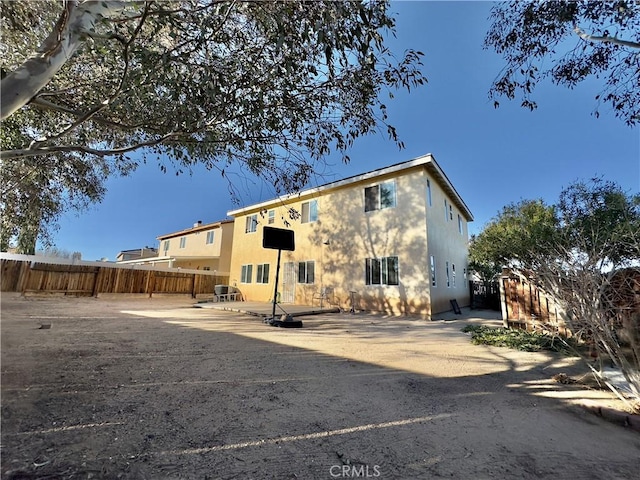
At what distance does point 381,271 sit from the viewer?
1277 centimetres

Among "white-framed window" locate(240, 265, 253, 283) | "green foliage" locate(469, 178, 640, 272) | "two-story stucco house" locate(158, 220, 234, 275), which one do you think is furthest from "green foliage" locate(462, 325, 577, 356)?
"two-story stucco house" locate(158, 220, 234, 275)

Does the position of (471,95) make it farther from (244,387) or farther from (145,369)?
(145,369)

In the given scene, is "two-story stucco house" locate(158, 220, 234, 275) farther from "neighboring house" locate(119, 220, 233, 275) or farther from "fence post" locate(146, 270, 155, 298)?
"fence post" locate(146, 270, 155, 298)

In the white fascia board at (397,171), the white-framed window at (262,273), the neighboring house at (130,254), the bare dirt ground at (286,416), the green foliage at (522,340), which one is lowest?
the bare dirt ground at (286,416)

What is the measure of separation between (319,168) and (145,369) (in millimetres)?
4733

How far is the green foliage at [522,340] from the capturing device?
624 cm

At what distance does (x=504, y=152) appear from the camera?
14.2 m

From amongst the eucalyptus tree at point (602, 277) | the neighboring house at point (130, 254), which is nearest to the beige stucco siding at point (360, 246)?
the eucalyptus tree at point (602, 277)

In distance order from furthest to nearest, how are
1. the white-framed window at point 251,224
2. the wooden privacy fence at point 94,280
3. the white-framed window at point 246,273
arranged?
the white-framed window at point 251,224 → the white-framed window at point 246,273 → the wooden privacy fence at point 94,280

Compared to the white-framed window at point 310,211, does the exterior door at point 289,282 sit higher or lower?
lower

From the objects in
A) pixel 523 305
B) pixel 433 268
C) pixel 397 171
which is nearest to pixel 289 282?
pixel 433 268

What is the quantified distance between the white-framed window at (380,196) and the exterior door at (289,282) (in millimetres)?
5515

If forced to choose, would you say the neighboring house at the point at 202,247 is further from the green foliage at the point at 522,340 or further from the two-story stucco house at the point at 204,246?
the green foliage at the point at 522,340

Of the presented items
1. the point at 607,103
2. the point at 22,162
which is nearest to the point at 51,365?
the point at 22,162
